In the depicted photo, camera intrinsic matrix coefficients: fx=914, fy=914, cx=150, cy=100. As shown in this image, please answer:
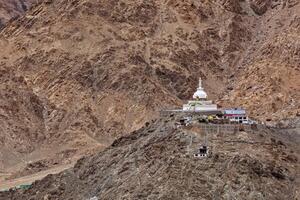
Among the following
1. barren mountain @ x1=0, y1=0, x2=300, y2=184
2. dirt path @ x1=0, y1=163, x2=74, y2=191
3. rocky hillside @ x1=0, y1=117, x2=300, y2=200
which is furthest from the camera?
barren mountain @ x1=0, y1=0, x2=300, y2=184

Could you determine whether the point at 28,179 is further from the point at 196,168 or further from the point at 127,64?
the point at 196,168

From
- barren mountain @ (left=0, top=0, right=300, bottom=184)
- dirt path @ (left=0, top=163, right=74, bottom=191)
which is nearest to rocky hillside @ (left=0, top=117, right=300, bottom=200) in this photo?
dirt path @ (left=0, top=163, right=74, bottom=191)

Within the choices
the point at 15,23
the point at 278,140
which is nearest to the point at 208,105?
the point at 278,140

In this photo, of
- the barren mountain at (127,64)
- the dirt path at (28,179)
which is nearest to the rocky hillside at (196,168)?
the dirt path at (28,179)

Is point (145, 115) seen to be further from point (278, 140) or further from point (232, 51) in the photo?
point (278, 140)

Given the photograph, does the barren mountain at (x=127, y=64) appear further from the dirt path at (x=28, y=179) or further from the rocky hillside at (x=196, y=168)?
the rocky hillside at (x=196, y=168)

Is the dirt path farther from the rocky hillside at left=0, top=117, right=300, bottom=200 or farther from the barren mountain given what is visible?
the rocky hillside at left=0, top=117, right=300, bottom=200
